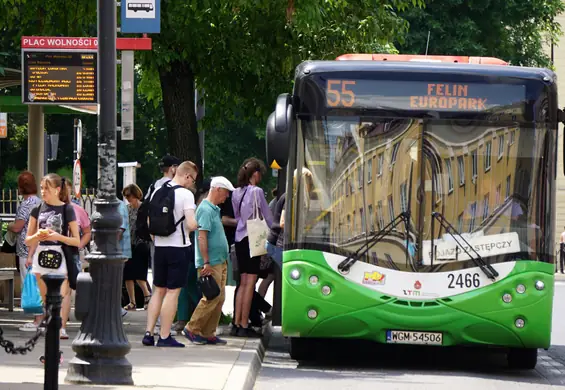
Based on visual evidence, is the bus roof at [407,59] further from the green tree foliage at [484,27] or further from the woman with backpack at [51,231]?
the green tree foliage at [484,27]

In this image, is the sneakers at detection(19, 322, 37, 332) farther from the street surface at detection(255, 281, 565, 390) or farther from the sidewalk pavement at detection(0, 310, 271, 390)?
the street surface at detection(255, 281, 565, 390)

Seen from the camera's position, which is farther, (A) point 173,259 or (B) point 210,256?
(B) point 210,256

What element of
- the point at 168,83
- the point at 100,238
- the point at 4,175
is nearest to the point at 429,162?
the point at 100,238

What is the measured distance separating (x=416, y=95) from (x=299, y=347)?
2.64 m

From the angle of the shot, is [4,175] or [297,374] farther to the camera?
[4,175]

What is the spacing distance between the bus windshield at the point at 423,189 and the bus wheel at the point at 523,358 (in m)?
1.03

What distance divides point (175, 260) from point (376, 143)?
2.11 meters

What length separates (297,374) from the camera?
11.9m

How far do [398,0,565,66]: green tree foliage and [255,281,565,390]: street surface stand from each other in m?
26.2

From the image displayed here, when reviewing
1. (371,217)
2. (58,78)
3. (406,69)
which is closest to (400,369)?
(371,217)

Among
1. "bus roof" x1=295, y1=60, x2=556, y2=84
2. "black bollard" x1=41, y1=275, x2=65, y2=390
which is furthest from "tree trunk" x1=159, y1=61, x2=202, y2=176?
"black bollard" x1=41, y1=275, x2=65, y2=390

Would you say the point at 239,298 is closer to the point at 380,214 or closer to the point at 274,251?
the point at 274,251

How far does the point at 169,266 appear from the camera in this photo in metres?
12.6

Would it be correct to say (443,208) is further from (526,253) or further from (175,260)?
(175,260)
